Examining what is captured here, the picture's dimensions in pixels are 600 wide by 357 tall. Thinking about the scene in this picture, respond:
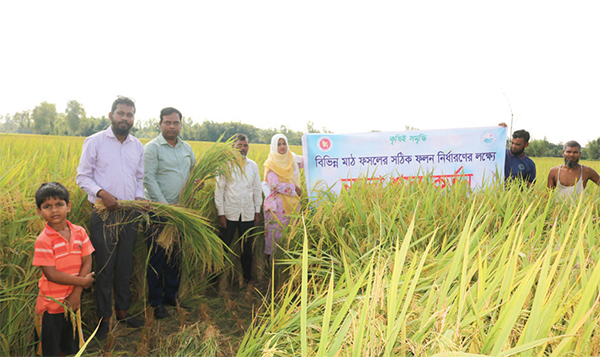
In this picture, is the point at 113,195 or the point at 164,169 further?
the point at 164,169

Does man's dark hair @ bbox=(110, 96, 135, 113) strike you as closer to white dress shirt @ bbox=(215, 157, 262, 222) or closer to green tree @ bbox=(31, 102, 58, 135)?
white dress shirt @ bbox=(215, 157, 262, 222)

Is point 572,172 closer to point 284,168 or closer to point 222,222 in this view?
point 284,168

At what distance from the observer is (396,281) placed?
0.97 meters

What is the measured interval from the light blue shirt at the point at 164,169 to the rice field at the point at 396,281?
0.48 m

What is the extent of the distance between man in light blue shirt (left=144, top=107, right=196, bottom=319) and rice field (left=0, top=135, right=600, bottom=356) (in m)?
0.14

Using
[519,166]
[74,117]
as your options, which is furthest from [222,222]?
[74,117]

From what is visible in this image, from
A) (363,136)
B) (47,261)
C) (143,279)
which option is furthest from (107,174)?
(363,136)

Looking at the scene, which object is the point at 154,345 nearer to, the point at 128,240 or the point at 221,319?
the point at 221,319

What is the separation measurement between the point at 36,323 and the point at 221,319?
146cm

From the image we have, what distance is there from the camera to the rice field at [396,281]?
3.00 ft

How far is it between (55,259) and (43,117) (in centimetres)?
8306

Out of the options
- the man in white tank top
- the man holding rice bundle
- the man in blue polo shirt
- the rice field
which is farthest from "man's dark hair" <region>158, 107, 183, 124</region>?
the man in white tank top

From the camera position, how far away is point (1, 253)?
241 cm

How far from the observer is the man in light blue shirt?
334cm
